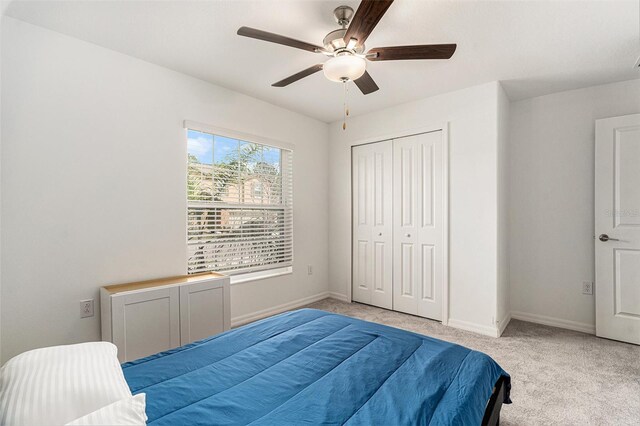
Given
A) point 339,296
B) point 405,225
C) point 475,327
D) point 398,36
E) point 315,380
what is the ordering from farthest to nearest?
1. point 339,296
2. point 405,225
3. point 475,327
4. point 398,36
5. point 315,380

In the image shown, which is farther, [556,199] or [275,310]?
[275,310]

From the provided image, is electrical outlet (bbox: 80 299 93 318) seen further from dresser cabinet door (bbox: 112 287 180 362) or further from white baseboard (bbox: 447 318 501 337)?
white baseboard (bbox: 447 318 501 337)

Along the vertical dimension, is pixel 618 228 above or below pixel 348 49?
below

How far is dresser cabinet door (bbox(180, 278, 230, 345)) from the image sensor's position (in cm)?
256

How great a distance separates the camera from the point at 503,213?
3.36 meters

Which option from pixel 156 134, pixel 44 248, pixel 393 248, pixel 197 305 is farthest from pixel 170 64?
pixel 393 248

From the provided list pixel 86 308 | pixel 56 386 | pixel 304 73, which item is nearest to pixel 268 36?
pixel 304 73

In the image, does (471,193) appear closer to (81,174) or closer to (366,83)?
(366,83)

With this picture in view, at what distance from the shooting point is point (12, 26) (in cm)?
206

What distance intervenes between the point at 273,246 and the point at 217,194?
99cm

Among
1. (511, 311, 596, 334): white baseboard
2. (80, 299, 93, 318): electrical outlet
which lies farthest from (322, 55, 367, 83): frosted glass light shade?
(511, 311, 596, 334): white baseboard

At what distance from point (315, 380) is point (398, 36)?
2.32 m

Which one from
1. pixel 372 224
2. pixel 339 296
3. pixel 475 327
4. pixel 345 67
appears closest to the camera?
pixel 345 67

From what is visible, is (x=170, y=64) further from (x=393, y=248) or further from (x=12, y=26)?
(x=393, y=248)
